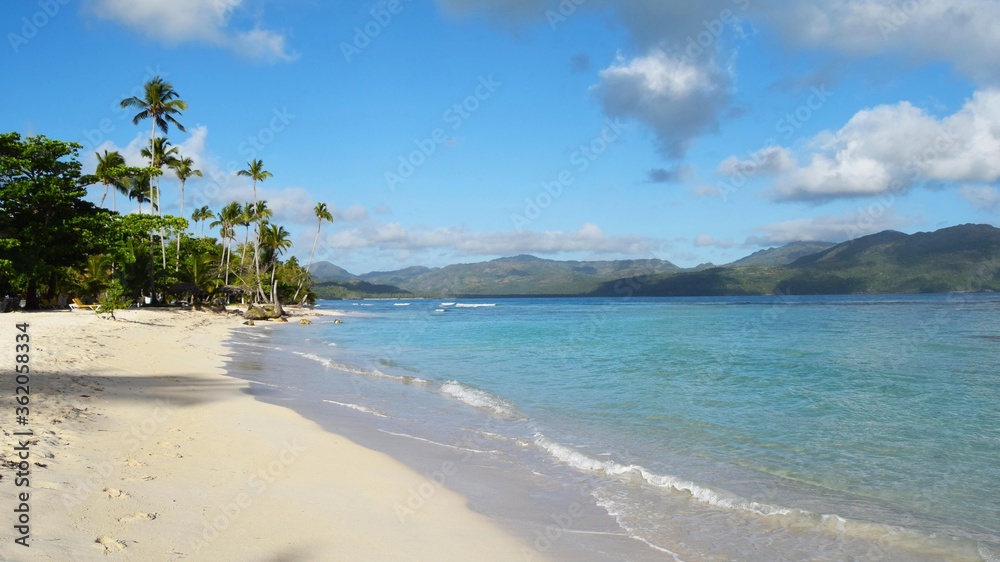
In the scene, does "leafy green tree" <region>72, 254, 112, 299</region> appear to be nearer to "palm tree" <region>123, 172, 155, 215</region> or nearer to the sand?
"palm tree" <region>123, 172, 155, 215</region>

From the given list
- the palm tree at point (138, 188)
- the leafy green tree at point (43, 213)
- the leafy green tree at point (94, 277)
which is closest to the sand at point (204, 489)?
the leafy green tree at point (43, 213)

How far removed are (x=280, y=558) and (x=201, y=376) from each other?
43.6 ft

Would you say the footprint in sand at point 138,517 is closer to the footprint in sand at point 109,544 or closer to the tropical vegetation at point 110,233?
the footprint in sand at point 109,544

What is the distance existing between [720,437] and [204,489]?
9.26 m

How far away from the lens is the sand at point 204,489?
4.88 m

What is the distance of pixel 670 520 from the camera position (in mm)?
7023

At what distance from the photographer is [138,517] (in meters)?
5.25

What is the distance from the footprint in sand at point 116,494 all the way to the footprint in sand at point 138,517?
491 millimetres

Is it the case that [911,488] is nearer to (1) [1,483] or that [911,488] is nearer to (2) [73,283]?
(1) [1,483]

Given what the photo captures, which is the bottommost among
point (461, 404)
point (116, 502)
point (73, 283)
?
point (461, 404)

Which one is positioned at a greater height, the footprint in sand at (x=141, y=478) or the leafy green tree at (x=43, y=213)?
the leafy green tree at (x=43, y=213)

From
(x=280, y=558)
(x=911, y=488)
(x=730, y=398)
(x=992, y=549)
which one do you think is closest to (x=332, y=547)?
(x=280, y=558)

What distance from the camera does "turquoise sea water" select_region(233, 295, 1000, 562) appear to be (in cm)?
673

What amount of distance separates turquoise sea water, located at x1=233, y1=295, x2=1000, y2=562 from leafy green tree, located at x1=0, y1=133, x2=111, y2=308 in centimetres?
1909
